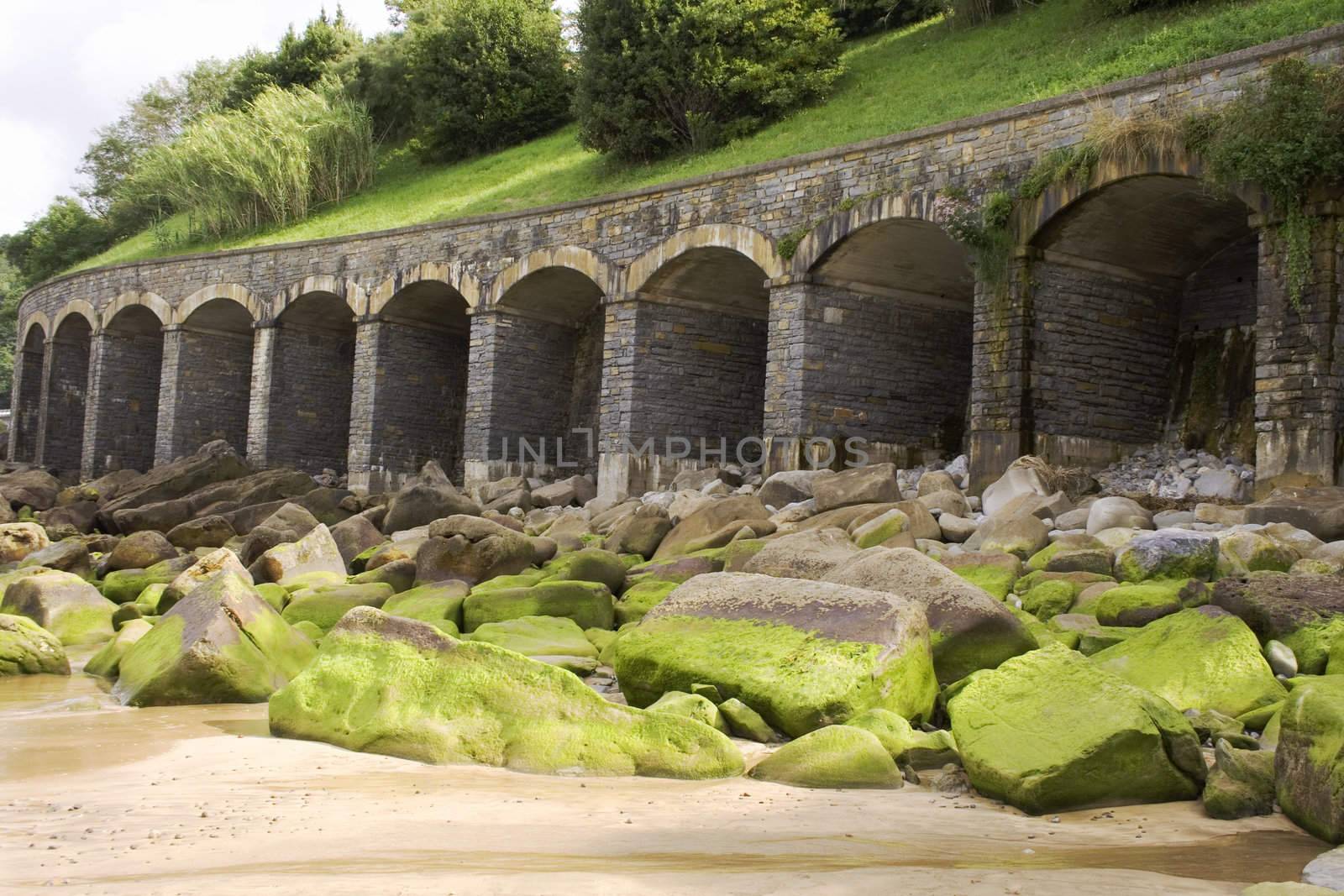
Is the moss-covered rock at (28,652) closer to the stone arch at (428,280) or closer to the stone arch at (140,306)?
the stone arch at (428,280)

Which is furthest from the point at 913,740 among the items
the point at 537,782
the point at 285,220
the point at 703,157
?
the point at 285,220

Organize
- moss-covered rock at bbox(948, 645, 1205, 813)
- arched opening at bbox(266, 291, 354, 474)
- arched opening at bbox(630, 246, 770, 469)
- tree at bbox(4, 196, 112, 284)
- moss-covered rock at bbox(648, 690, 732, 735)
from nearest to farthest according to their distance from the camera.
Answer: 1. moss-covered rock at bbox(948, 645, 1205, 813)
2. moss-covered rock at bbox(648, 690, 732, 735)
3. arched opening at bbox(630, 246, 770, 469)
4. arched opening at bbox(266, 291, 354, 474)
5. tree at bbox(4, 196, 112, 284)

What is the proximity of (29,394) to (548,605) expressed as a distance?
2382cm

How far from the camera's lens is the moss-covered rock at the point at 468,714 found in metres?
5.30

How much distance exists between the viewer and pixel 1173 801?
4801mm

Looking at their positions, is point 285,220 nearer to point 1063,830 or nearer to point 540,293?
point 540,293

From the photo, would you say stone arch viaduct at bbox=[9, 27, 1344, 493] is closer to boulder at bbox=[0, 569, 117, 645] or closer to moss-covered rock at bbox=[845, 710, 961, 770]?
moss-covered rock at bbox=[845, 710, 961, 770]

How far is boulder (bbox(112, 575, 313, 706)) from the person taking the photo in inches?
275

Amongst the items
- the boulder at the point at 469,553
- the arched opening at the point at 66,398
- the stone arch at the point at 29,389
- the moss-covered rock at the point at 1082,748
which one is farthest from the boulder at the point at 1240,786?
the stone arch at the point at 29,389

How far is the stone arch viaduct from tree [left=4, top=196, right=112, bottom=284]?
620 inches

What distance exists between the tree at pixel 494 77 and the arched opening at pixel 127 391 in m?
8.09

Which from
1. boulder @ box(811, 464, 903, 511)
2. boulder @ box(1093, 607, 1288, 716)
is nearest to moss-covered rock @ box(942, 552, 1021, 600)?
boulder @ box(1093, 607, 1288, 716)

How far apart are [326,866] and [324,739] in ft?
7.02

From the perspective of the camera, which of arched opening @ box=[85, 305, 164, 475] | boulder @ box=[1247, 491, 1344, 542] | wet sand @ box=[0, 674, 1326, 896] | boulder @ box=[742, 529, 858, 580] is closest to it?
wet sand @ box=[0, 674, 1326, 896]
